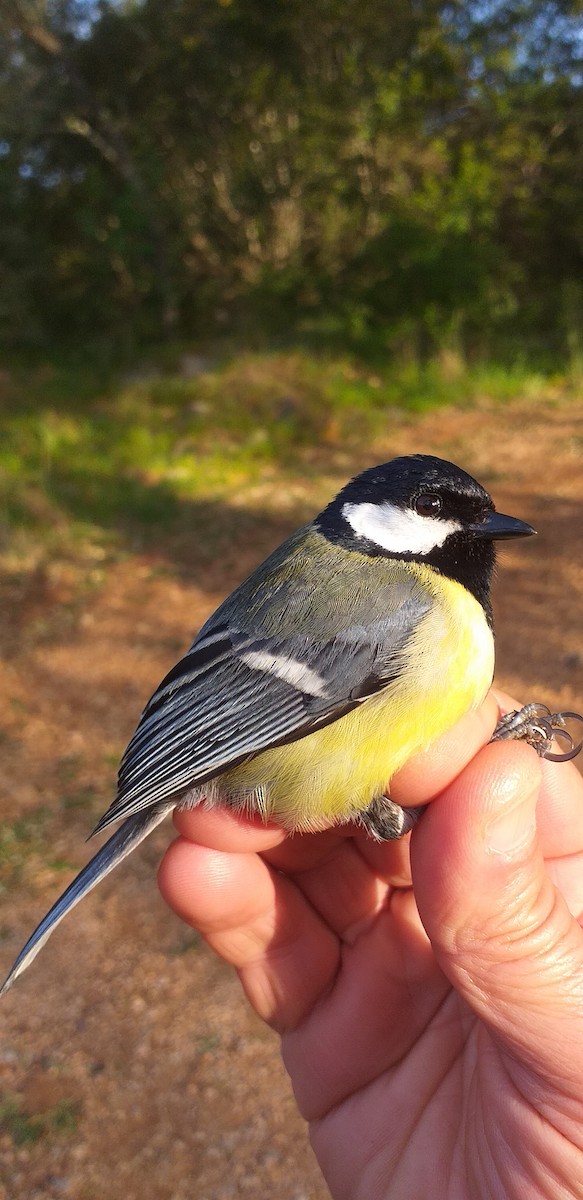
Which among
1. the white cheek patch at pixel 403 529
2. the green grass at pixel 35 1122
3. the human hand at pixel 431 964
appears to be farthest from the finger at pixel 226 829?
the green grass at pixel 35 1122

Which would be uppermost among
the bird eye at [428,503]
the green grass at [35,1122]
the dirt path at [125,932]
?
the bird eye at [428,503]

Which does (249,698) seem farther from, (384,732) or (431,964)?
(431,964)

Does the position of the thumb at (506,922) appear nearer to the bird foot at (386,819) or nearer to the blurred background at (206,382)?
the bird foot at (386,819)

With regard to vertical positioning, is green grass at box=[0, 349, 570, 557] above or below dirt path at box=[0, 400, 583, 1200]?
above

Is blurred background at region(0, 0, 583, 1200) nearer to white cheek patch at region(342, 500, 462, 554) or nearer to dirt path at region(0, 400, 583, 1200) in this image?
dirt path at region(0, 400, 583, 1200)

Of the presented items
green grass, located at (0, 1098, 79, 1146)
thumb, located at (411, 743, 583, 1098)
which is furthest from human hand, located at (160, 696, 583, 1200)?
green grass, located at (0, 1098, 79, 1146)

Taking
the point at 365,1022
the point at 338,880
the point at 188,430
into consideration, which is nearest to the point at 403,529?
the point at 338,880

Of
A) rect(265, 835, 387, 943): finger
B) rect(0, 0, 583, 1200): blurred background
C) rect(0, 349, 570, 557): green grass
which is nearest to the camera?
rect(265, 835, 387, 943): finger
